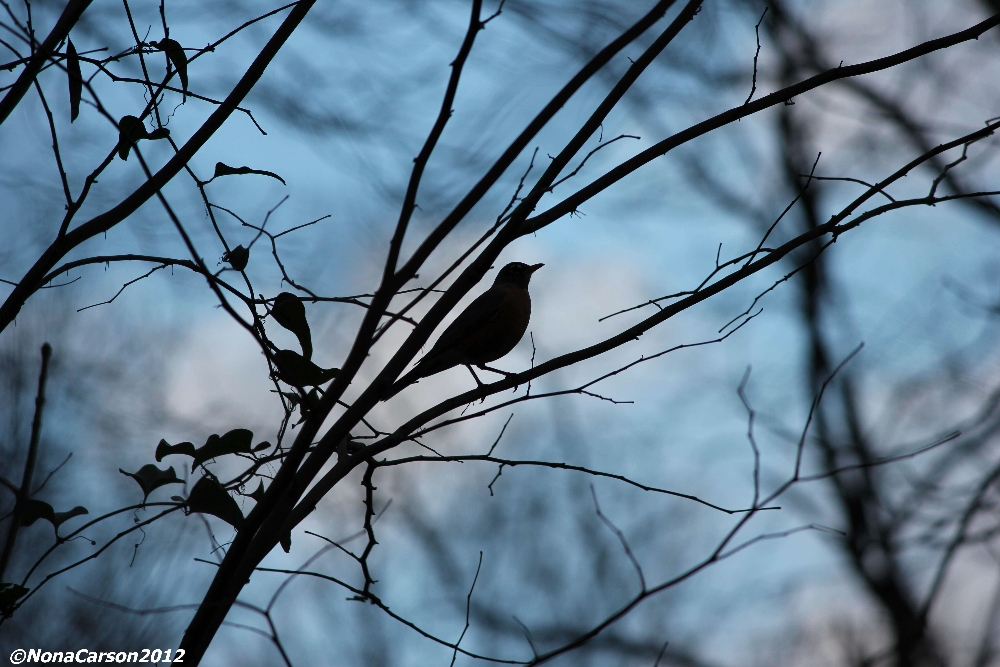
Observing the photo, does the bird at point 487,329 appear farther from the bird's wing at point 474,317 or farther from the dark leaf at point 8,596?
the dark leaf at point 8,596

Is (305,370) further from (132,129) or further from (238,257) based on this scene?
(132,129)

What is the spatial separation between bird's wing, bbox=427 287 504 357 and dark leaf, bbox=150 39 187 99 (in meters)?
2.30

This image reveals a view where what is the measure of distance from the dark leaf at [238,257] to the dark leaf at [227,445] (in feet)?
1.68

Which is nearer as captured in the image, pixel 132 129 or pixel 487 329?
pixel 132 129

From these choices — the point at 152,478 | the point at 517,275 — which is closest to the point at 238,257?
the point at 152,478

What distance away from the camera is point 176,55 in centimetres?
266

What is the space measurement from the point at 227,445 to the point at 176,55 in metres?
1.31

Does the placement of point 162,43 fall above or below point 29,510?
above

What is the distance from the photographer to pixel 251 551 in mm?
2045

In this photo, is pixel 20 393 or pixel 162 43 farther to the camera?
pixel 20 393

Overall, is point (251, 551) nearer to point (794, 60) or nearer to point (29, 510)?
point (29, 510)

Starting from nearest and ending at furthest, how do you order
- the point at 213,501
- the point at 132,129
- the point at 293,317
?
the point at 213,501, the point at 293,317, the point at 132,129

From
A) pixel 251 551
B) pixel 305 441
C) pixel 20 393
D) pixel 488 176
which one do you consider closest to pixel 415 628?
pixel 251 551

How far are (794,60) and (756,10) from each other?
69.8 inches
